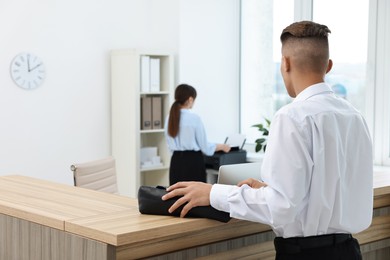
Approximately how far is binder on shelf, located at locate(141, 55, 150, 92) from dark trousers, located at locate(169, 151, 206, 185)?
826 mm

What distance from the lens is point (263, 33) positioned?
25.4 feet

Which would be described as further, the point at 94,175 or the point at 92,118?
the point at 92,118

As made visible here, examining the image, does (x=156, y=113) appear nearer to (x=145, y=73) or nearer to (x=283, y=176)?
(x=145, y=73)

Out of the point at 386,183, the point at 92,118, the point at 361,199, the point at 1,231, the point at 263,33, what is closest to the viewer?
the point at 361,199

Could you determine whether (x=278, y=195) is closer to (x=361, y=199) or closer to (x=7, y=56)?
(x=361, y=199)

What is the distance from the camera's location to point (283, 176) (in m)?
2.30

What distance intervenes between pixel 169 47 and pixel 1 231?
4.64 m

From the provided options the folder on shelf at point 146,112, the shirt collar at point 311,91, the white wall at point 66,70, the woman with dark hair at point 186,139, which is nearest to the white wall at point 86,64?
the white wall at point 66,70

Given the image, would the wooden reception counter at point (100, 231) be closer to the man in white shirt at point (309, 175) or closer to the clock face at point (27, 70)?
the man in white shirt at point (309, 175)

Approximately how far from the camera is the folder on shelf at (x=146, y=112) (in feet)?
23.5

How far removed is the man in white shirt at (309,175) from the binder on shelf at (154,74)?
4.63 metres

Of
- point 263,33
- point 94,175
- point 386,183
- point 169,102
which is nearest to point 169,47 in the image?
point 169,102

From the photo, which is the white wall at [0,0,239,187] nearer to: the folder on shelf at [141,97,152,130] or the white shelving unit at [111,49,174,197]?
the white shelving unit at [111,49,174,197]

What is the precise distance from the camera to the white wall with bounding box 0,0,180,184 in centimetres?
639
